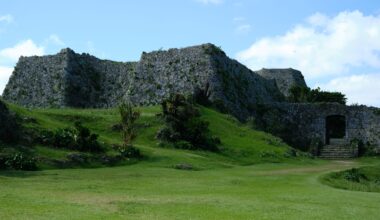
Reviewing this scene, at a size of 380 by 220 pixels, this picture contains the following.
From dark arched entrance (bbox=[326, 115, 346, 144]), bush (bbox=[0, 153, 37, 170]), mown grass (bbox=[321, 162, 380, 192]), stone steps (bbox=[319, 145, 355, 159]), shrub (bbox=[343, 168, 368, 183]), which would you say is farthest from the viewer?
dark arched entrance (bbox=[326, 115, 346, 144])

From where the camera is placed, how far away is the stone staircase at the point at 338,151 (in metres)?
53.4

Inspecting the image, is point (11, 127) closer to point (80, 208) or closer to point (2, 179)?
point (2, 179)

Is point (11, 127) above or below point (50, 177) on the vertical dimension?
above

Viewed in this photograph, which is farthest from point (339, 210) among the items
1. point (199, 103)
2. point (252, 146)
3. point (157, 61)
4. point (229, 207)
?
point (157, 61)

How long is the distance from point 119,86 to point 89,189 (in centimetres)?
4364

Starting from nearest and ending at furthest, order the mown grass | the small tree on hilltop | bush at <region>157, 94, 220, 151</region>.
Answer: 1. the mown grass
2. the small tree on hilltop
3. bush at <region>157, 94, 220, 151</region>

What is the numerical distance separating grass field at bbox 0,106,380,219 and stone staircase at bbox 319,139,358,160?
18.8 meters

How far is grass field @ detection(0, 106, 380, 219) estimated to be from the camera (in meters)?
14.1

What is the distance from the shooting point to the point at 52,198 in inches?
629

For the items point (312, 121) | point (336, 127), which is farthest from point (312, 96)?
point (312, 121)

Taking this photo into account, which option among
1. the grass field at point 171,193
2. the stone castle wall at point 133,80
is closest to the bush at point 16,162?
the grass field at point 171,193

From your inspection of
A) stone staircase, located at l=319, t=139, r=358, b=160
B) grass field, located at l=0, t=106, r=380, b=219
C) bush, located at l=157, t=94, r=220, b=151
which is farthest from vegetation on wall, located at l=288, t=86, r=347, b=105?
grass field, located at l=0, t=106, r=380, b=219

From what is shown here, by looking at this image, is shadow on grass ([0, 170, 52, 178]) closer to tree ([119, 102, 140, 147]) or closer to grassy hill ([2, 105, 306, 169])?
grassy hill ([2, 105, 306, 169])

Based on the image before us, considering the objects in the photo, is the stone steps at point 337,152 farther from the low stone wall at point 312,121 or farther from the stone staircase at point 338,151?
the low stone wall at point 312,121
